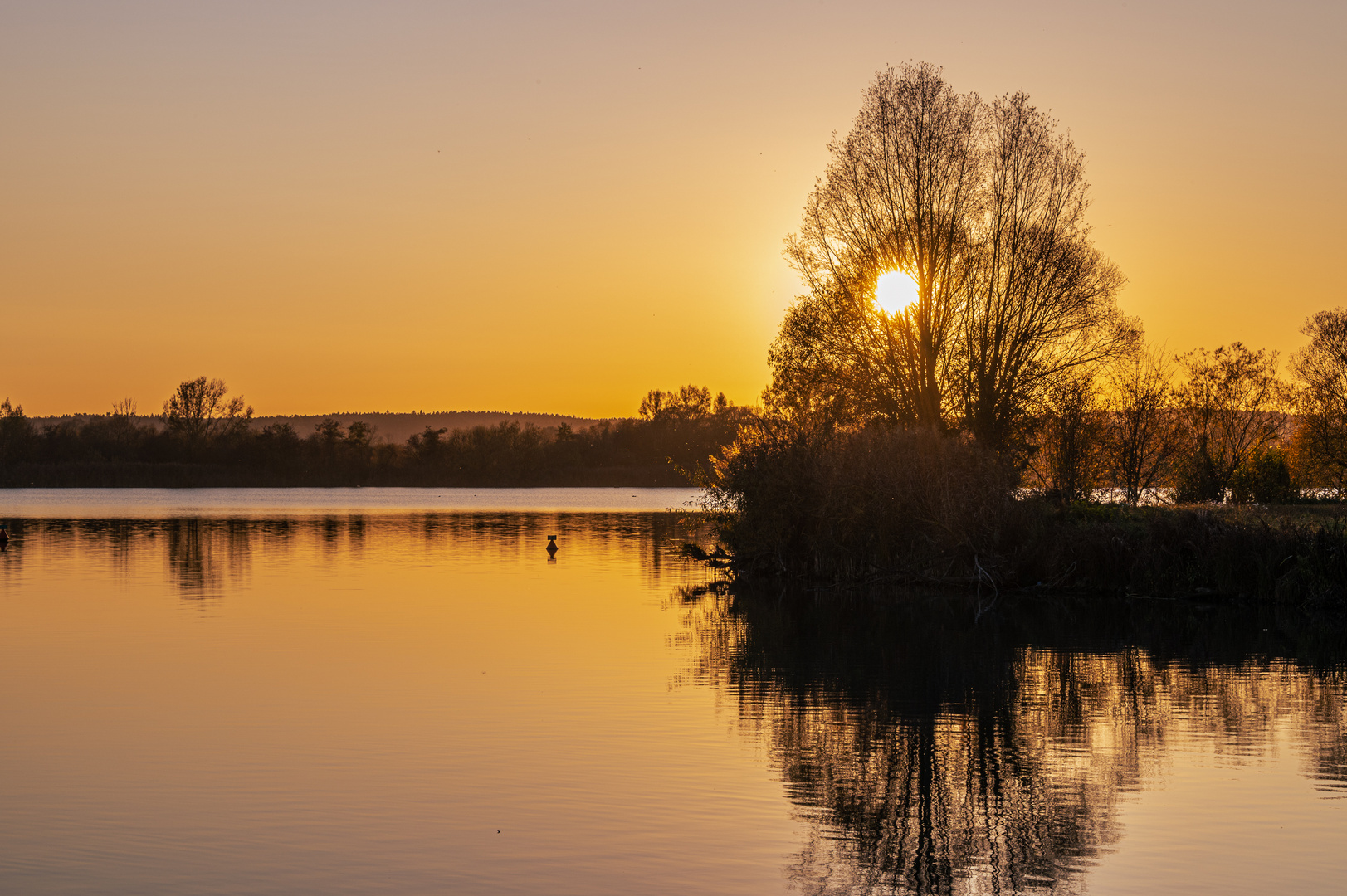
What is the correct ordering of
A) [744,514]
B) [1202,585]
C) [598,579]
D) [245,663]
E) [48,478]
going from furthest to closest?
[48,478]
[744,514]
[598,579]
[1202,585]
[245,663]

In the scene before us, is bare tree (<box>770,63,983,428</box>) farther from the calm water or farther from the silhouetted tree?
the silhouetted tree

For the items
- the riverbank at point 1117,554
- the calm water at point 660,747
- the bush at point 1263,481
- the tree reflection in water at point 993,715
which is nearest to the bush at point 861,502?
the riverbank at point 1117,554

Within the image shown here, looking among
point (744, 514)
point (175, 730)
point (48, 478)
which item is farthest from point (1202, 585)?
point (48, 478)

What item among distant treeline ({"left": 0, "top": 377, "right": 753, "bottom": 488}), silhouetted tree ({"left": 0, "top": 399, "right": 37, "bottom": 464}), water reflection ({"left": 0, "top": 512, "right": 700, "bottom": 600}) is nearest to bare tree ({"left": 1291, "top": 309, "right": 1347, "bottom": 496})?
water reflection ({"left": 0, "top": 512, "right": 700, "bottom": 600})

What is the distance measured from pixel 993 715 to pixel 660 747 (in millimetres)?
5064

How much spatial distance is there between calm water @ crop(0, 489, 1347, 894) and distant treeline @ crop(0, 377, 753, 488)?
10151cm

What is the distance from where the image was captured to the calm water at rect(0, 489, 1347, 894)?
427 inches

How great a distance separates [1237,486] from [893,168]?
74.0 feet

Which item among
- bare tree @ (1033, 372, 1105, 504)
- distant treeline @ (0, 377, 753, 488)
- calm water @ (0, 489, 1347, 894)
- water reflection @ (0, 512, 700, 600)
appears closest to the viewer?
calm water @ (0, 489, 1347, 894)

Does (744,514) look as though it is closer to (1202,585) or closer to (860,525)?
(860,525)

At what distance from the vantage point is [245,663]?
71.0 ft

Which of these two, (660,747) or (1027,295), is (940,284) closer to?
(1027,295)

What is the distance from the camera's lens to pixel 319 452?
142 metres

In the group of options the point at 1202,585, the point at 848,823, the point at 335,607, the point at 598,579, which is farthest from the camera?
the point at 598,579
